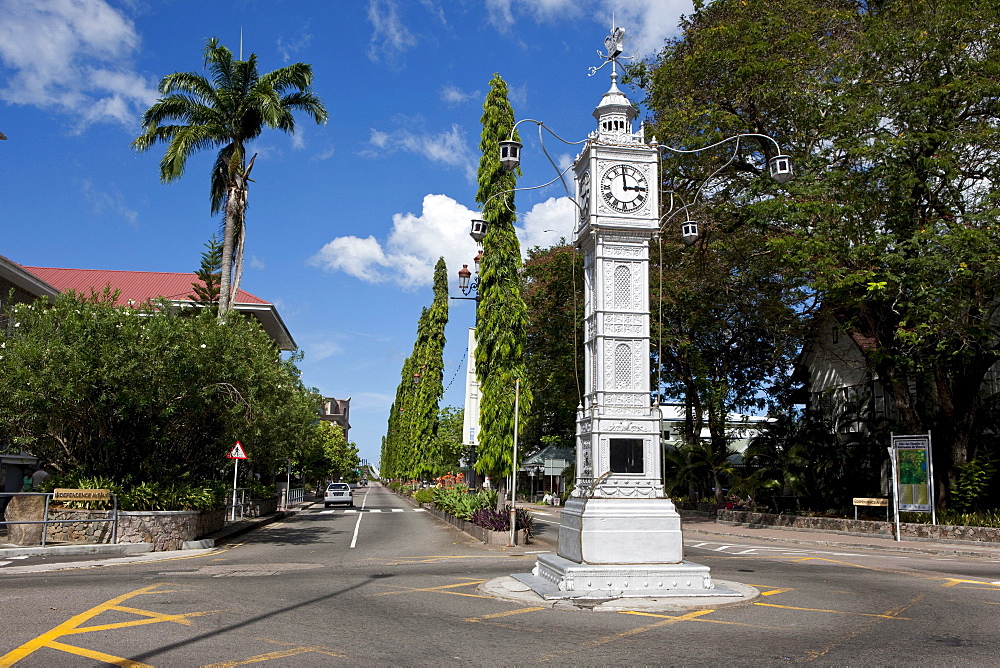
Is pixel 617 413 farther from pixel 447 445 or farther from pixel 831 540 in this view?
pixel 447 445

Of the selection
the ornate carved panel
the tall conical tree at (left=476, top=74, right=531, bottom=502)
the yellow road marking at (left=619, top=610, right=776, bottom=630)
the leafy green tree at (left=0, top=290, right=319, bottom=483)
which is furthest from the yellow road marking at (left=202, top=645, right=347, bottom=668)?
the tall conical tree at (left=476, top=74, right=531, bottom=502)

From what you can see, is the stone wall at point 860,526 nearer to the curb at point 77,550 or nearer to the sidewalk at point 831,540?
the sidewalk at point 831,540

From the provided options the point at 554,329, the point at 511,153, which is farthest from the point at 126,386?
the point at 554,329

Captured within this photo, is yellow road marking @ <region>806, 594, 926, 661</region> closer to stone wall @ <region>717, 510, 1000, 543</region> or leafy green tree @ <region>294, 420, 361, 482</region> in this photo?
stone wall @ <region>717, 510, 1000, 543</region>

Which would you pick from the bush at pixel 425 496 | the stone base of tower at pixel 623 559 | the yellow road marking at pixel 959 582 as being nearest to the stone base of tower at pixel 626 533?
the stone base of tower at pixel 623 559

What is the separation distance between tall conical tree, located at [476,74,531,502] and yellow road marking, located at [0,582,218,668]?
44.6 feet

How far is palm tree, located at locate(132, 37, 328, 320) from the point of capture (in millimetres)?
27547

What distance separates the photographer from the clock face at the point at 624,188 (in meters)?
12.8

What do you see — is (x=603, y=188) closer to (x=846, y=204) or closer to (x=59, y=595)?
(x=59, y=595)

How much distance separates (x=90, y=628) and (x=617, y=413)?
295 inches

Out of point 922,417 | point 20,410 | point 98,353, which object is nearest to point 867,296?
point 922,417

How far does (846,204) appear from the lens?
78.7ft

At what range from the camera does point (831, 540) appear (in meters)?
25.1

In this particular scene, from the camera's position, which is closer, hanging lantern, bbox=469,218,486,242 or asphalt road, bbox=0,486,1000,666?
asphalt road, bbox=0,486,1000,666
